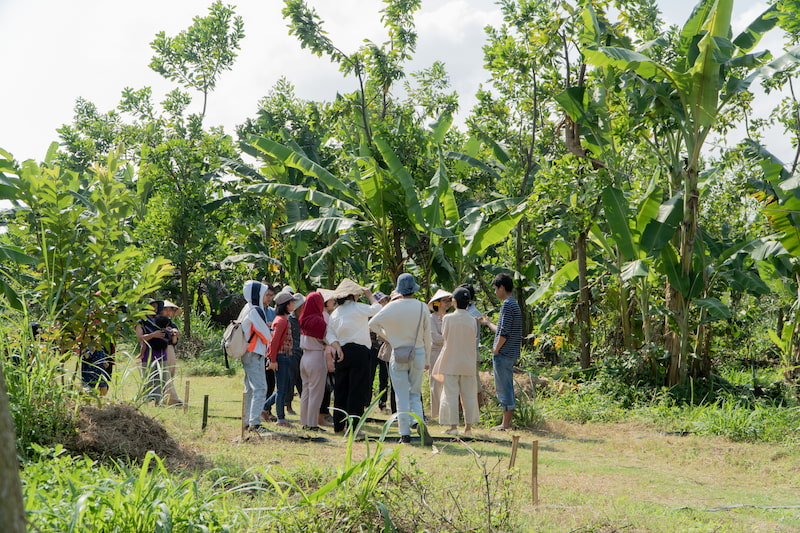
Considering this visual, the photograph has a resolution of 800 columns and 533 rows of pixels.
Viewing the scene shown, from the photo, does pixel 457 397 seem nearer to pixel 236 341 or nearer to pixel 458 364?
pixel 458 364

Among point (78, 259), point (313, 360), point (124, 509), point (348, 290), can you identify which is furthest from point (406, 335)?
point (124, 509)

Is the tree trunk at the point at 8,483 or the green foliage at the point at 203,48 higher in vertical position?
the green foliage at the point at 203,48

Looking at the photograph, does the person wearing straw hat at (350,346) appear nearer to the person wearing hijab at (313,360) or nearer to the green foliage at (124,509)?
the person wearing hijab at (313,360)

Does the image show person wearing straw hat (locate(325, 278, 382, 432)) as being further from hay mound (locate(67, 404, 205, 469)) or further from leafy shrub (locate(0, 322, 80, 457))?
leafy shrub (locate(0, 322, 80, 457))

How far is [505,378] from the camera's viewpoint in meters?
8.73

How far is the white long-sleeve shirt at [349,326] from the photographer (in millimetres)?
8117

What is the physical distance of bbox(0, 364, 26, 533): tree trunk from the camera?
1904 mm

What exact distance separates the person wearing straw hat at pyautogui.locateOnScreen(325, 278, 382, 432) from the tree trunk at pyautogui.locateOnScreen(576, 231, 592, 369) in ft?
14.7

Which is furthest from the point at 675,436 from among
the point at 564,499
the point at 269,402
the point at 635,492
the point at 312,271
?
the point at 312,271

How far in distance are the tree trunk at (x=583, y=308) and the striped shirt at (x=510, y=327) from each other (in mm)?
3257

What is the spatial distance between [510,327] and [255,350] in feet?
9.52

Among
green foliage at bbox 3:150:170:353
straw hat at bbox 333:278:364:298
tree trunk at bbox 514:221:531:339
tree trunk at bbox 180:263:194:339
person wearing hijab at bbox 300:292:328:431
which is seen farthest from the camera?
tree trunk at bbox 180:263:194:339

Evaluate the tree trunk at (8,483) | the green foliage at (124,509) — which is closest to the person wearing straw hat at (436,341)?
the green foliage at (124,509)

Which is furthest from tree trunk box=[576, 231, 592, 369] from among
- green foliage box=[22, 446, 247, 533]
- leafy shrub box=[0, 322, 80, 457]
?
green foliage box=[22, 446, 247, 533]
